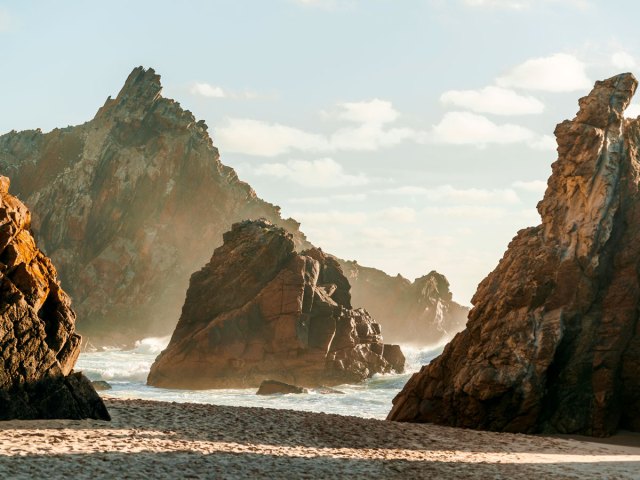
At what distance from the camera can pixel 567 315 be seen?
29078mm

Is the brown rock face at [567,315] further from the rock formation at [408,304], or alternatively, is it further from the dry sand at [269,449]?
the rock formation at [408,304]

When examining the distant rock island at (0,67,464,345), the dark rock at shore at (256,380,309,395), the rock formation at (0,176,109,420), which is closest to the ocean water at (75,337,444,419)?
the dark rock at shore at (256,380,309,395)

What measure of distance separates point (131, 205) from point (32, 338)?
113310mm

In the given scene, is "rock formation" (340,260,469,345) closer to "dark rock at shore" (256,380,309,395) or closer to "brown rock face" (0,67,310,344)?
"brown rock face" (0,67,310,344)

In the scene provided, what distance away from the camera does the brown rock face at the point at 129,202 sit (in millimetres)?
121812

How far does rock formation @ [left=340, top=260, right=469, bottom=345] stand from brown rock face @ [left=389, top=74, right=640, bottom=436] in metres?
113

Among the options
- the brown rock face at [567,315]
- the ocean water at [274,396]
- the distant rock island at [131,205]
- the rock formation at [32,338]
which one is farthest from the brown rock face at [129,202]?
the rock formation at [32,338]

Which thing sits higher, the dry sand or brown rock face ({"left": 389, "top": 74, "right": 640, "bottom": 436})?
brown rock face ({"left": 389, "top": 74, "right": 640, "bottom": 436})

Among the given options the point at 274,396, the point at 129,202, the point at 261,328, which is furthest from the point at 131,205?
the point at 274,396

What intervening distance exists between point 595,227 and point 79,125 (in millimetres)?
122344

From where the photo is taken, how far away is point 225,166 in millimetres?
142250

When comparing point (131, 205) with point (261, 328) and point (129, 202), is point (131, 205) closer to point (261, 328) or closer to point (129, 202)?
point (129, 202)

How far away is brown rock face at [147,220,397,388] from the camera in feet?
196

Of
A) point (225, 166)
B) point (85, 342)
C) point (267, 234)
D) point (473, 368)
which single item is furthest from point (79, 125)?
point (473, 368)
